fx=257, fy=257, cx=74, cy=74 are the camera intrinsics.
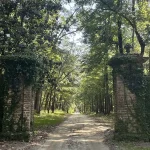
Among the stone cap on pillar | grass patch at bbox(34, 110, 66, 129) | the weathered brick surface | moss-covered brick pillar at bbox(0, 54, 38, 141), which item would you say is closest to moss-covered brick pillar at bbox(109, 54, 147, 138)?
the stone cap on pillar

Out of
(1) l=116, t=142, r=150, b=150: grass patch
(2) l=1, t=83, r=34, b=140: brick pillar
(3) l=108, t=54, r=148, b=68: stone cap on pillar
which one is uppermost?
(3) l=108, t=54, r=148, b=68: stone cap on pillar

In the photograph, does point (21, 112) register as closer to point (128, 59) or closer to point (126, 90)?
point (126, 90)

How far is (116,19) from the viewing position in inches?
586

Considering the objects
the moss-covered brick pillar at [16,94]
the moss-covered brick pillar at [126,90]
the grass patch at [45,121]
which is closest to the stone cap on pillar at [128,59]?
the moss-covered brick pillar at [126,90]

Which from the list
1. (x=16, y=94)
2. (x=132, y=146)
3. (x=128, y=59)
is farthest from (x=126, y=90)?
(x=16, y=94)

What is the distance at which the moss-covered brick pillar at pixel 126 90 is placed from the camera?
38.2 ft

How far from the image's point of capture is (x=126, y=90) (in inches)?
468

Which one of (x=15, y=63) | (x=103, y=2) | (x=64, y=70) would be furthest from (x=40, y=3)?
(x=64, y=70)

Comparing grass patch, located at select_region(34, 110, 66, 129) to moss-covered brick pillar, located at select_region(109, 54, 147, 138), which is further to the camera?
grass patch, located at select_region(34, 110, 66, 129)

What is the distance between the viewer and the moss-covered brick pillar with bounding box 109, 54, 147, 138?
1164 centimetres

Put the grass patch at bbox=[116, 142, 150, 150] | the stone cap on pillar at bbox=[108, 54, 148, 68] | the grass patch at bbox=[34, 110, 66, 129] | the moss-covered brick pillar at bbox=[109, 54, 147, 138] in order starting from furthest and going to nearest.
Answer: the grass patch at bbox=[34, 110, 66, 129] → the stone cap on pillar at bbox=[108, 54, 148, 68] → the moss-covered brick pillar at bbox=[109, 54, 147, 138] → the grass patch at bbox=[116, 142, 150, 150]

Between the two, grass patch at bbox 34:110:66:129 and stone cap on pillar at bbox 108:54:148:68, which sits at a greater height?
stone cap on pillar at bbox 108:54:148:68

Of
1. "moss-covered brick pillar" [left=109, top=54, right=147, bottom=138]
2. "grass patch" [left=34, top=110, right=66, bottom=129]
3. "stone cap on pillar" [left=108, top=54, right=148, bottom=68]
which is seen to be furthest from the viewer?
"grass patch" [left=34, top=110, right=66, bottom=129]

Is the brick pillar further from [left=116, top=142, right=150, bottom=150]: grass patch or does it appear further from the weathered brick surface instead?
[left=116, top=142, right=150, bottom=150]: grass patch
